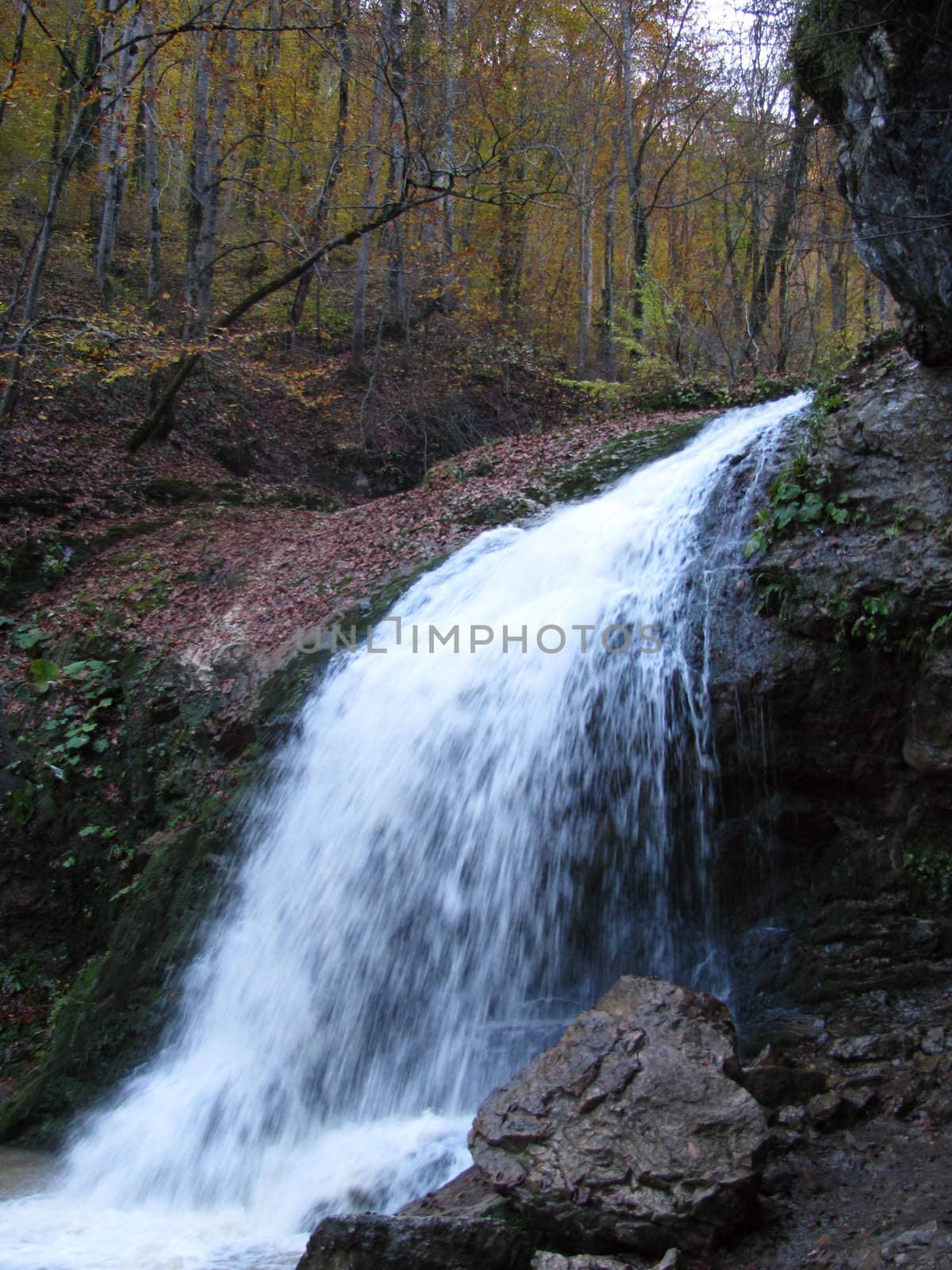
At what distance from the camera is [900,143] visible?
5.70 m

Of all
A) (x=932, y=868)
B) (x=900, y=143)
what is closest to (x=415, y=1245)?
(x=932, y=868)

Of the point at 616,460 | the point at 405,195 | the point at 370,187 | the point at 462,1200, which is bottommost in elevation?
the point at 462,1200

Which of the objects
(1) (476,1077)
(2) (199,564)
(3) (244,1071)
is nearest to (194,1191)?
(3) (244,1071)

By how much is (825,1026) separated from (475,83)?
18.8m

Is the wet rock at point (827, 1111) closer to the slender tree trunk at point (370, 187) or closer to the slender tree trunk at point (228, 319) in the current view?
the slender tree trunk at point (228, 319)

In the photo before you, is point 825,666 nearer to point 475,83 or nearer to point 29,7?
point 29,7

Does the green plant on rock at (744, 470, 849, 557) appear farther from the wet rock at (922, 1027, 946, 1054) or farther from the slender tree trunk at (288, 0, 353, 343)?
the slender tree trunk at (288, 0, 353, 343)

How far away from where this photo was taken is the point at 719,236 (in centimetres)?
1795

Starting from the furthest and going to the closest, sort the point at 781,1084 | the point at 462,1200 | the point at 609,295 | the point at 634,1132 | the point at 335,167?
the point at 609,295, the point at 335,167, the point at 781,1084, the point at 462,1200, the point at 634,1132

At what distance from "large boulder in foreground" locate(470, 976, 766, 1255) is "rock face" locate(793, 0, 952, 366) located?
15.5ft

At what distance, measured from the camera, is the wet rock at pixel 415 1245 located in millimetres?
3451

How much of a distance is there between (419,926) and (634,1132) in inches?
98.6

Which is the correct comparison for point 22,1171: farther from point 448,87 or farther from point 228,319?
point 448,87

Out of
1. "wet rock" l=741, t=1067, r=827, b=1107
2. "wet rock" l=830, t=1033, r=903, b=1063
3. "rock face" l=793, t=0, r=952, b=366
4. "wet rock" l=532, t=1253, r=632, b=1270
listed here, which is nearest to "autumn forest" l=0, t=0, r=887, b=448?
"rock face" l=793, t=0, r=952, b=366
